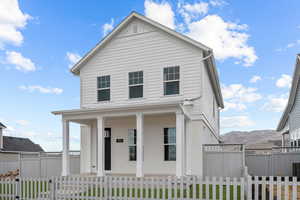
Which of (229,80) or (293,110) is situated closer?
(293,110)

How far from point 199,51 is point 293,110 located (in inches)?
381

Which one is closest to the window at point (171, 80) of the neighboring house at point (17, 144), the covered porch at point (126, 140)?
the covered porch at point (126, 140)

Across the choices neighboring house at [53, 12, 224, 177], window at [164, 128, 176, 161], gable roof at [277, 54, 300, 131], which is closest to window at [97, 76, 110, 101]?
neighboring house at [53, 12, 224, 177]

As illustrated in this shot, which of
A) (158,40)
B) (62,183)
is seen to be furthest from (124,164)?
(158,40)

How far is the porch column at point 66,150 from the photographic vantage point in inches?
465

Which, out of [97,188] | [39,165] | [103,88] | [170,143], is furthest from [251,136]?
[97,188]

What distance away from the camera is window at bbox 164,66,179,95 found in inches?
500

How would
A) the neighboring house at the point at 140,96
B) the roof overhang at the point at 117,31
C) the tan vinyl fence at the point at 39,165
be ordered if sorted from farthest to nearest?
1. the tan vinyl fence at the point at 39,165
2. the roof overhang at the point at 117,31
3. the neighboring house at the point at 140,96

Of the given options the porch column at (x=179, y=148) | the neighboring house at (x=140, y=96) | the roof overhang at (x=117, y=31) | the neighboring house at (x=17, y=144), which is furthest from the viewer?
the neighboring house at (x=17, y=144)

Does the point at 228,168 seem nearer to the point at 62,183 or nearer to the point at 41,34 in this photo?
the point at 62,183

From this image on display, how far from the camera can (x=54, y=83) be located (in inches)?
706

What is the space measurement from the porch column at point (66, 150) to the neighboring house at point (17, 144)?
49.6 ft

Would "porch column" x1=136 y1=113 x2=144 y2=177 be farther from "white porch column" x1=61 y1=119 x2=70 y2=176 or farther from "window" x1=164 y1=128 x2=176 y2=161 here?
"white porch column" x1=61 y1=119 x2=70 y2=176

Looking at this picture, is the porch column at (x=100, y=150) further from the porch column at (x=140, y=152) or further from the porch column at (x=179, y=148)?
the porch column at (x=179, y=148)
